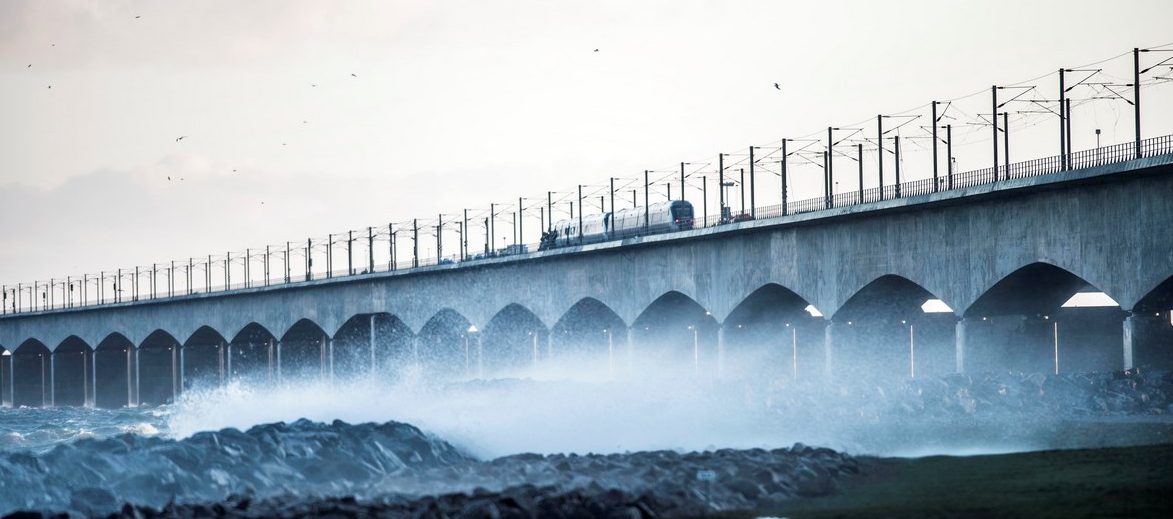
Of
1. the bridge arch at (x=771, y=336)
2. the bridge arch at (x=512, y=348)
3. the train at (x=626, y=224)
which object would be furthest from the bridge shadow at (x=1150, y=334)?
the bridge arch at (x=512, y=348)

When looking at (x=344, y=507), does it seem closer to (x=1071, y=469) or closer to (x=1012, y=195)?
(x=1071, y=469)

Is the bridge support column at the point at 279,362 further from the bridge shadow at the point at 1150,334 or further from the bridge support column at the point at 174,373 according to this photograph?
the bridge shadow at the point at 1150,334

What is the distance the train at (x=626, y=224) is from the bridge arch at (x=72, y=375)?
68.1 metres

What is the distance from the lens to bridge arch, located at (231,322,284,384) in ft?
409

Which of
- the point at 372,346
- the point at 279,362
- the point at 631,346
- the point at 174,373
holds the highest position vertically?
the point at 631,346

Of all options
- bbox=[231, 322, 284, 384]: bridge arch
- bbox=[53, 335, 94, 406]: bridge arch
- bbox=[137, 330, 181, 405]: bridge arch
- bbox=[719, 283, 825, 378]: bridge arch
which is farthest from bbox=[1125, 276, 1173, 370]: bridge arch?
bbox=[53, 335, 94, 406]: bridge arch

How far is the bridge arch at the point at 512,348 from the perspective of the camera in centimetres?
9794

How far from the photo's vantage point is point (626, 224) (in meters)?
93.5

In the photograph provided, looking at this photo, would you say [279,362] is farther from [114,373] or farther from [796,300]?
[796,300]

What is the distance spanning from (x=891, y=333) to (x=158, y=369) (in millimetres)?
88965

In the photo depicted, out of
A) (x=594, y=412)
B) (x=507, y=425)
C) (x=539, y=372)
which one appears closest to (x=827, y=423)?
(x=594, y=412)

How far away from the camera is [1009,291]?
58.0 m

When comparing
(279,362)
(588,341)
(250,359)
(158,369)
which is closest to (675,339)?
(588,341)

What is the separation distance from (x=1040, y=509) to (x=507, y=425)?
22.1 m
